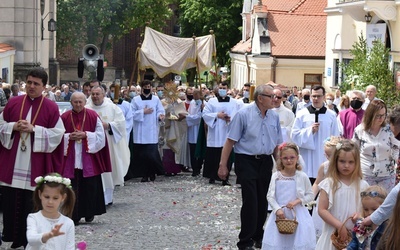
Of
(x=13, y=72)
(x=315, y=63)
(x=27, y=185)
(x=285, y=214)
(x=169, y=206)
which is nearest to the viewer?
(x=285, y=214)

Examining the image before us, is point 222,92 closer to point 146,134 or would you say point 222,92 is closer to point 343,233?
point 146,134

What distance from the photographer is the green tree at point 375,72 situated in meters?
26.5

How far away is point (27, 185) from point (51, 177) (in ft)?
9.50

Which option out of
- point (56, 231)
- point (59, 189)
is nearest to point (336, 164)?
point (59, 189)

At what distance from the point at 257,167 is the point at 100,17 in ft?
153

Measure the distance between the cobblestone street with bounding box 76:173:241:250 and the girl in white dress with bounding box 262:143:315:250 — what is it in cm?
215

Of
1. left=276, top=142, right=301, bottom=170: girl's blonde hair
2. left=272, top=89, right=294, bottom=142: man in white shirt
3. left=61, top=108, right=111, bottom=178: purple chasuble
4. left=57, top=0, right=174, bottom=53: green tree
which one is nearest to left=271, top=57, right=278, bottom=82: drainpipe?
left=57, top=0, right=174, bottom=53: green tree

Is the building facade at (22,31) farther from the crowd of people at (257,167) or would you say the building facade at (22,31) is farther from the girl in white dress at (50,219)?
the girl in white dress at (50,219)

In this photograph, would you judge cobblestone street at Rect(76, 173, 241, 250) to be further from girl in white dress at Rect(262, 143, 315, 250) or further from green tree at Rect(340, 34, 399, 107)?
green tree at Rect(340, 34, 399, 107)

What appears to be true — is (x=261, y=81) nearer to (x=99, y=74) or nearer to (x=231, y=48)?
(x=231, y=48)

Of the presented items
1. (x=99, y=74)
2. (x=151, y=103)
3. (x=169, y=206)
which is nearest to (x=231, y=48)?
(x=99, y=74)

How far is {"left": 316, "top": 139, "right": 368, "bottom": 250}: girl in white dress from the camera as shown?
894cm

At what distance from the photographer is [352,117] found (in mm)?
14234

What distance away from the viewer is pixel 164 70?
1026 inches
